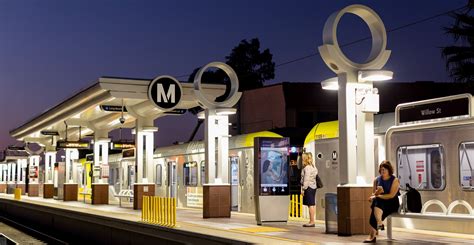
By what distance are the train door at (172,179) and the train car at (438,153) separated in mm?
15301

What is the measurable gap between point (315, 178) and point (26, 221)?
24582mm

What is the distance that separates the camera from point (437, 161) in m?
13.5

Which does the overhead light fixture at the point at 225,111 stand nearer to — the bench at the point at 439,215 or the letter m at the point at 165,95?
the letter m at the point at 165,95

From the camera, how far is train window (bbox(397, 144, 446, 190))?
13.4 metres

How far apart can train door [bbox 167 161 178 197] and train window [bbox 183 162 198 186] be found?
1.07 metres

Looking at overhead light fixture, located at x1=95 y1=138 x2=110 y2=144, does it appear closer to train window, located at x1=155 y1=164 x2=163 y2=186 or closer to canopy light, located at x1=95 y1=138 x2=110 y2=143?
canopy light, located at x1=95 y1=138 x2=110 y2=143

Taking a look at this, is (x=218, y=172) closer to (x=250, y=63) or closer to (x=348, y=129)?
(x=348, y=129)

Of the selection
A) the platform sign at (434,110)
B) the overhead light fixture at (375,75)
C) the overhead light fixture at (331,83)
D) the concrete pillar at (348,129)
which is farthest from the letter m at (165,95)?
the overhead light fixture at (375,75)

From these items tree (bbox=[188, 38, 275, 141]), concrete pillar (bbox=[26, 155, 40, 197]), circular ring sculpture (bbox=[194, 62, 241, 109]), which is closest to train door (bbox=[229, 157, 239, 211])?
circular ring sculpture (bbox=[194, 62, 241, 109])

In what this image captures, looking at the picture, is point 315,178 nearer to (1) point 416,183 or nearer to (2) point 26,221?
(1) point 416,183

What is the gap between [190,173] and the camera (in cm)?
2734

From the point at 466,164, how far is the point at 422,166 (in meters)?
1.11

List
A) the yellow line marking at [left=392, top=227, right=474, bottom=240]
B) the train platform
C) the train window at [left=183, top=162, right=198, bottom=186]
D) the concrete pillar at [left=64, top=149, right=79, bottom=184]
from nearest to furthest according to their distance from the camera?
the train platform
the yellow line marking at [left=392, top=227, right=474, bottom=240]
the train window at [left=183, top=162, right=198, bottom=186]
the concrete pillar at [left=64, top=149, right=79, bottom=184]

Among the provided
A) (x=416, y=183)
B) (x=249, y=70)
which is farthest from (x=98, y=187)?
(x=249, y=70)
